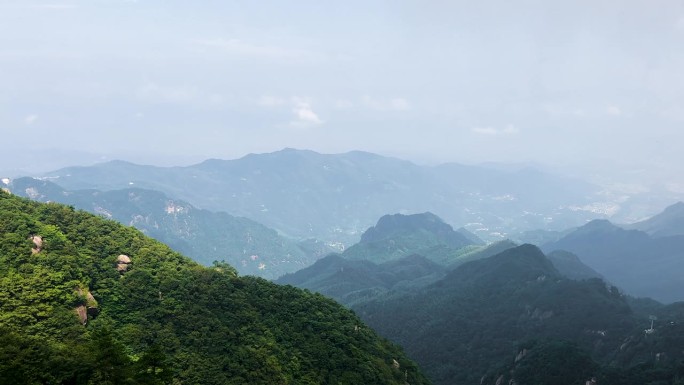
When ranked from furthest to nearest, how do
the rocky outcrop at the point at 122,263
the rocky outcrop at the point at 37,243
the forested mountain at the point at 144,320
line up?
the rocky outcrop at the point at 122,263 → the rocky outcrop at the point at 37,243 → the forested mountain at the point at 144,320

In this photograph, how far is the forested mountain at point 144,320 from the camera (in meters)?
66.7

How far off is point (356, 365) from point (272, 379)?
19.1 meters

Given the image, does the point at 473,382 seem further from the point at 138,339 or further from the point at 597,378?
the point at 138,339

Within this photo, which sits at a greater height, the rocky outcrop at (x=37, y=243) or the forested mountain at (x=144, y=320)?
the rocky outcrop at (x=37, y=243)

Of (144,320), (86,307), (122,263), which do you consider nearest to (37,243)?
(122,263)

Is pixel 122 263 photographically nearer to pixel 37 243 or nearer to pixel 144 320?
pixel 37 243

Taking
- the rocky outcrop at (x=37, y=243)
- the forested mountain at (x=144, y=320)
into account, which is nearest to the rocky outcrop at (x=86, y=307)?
the forested mountain at (x=144, y=320)

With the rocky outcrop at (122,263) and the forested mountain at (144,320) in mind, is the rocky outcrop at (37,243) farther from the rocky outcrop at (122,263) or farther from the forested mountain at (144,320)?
the rocky outcrop at (122,263)

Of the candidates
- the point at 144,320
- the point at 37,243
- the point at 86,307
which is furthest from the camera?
the point at 37,243

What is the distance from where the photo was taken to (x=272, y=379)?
9044 cm

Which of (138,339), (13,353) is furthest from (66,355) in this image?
(138,339)

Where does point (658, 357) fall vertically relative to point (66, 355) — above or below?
below

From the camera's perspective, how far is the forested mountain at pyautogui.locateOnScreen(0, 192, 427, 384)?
6669cm

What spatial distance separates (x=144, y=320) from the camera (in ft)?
303
